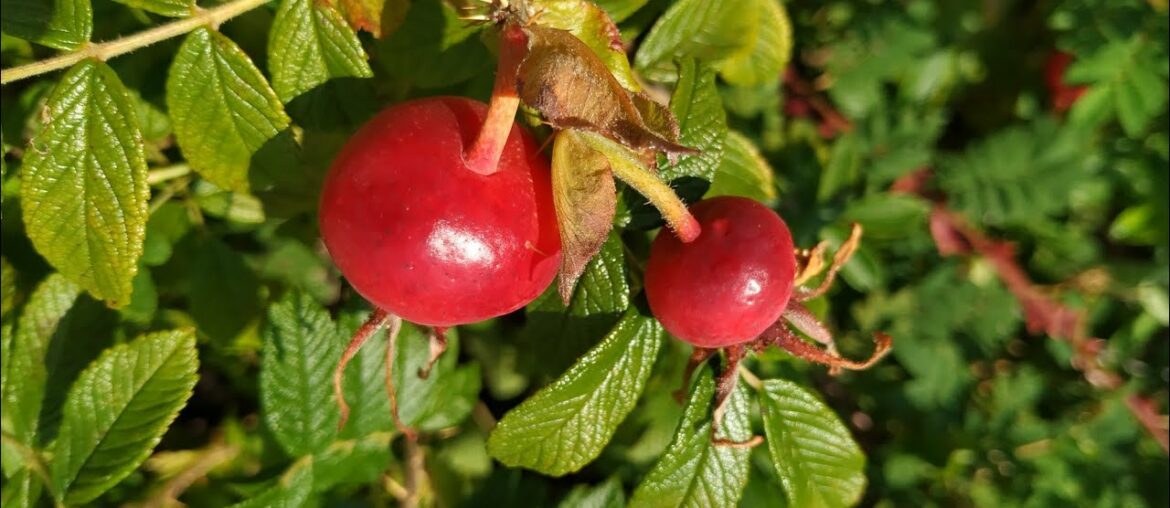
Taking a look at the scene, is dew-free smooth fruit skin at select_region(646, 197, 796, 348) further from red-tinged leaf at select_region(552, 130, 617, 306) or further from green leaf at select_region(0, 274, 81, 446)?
green leaf at select_region(0, 274, 81, 446)

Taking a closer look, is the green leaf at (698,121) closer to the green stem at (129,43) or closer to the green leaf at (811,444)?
the green leaf at (811,444)

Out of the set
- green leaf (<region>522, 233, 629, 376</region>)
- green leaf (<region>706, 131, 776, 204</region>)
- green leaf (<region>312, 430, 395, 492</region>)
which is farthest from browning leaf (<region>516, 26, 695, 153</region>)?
green leaf (<region>312, 430, 395, 492</region>)

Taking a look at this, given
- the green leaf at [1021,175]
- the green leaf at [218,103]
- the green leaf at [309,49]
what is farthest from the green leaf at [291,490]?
A: the green leaf at [1021,175]

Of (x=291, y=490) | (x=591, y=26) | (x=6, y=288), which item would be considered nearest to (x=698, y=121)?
(x=591, y=26)

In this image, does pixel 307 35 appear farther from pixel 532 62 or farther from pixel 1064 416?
pixel 1064 416

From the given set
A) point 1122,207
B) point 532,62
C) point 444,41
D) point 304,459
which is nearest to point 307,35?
point 444,41

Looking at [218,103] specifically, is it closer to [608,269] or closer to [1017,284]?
[608,269]

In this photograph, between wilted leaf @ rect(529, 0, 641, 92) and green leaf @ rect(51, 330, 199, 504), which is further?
green leaf @ rect(51, 330, 199, 504)
